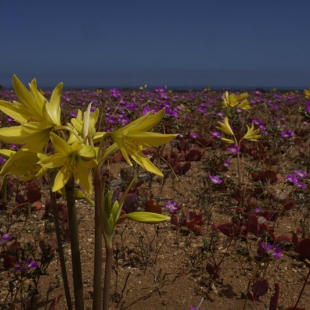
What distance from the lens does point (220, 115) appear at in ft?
22.8

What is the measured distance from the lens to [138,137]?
1.31 metres

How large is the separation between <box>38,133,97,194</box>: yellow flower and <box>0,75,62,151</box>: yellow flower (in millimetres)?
68

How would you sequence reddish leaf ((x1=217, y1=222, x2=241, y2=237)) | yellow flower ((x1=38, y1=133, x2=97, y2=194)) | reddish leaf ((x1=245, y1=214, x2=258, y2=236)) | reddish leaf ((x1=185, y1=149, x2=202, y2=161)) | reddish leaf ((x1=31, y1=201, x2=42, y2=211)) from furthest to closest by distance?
reddish leaf ((x1=185, y1=149, x2=202, y2=161)) → reddish leaf ((x1=31, y1=201, x2=42, y2=211)) → reddish leaf ((x1=245, y1=214, x2=258, y2=236)) → reddish leaf ((x1=217, y1=222, x2=241, y2=237)) → yellow flower ((x1=38, y1=133, x2=97, y2=194))

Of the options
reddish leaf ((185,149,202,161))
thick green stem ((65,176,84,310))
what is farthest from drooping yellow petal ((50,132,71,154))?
reddish leaf ((185,149,202,161))

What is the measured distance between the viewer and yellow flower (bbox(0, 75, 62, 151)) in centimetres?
120

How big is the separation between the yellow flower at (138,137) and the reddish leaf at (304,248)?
1.92 meters

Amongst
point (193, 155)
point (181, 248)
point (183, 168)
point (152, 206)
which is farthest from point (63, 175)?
point (193, 155)

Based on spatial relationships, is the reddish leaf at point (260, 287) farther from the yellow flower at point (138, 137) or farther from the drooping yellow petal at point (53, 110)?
the drooping yellow petal at point (53, 110)

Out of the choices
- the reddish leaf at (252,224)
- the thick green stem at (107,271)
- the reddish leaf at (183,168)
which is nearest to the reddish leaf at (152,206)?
the reddish leaf at (252,224)

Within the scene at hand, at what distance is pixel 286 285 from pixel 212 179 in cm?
159

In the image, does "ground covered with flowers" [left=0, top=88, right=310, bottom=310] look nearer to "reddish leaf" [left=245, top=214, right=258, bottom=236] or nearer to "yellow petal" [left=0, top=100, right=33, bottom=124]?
"reddish leaf" [left=245, top=214, right=258, bottom=236]

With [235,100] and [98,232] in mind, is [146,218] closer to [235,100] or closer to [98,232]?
[98,232]

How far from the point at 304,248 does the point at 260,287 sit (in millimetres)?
690

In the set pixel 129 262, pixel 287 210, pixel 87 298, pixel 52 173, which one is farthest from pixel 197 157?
pixel 52 173
